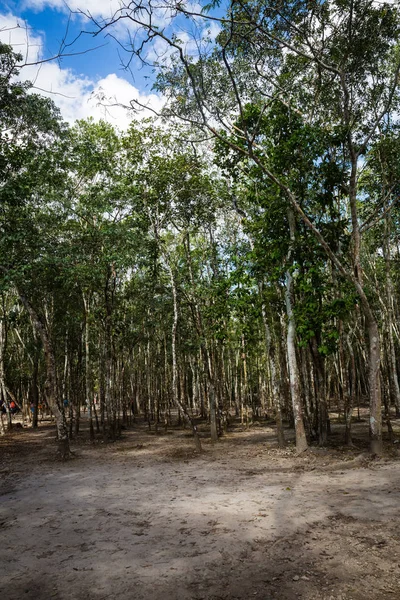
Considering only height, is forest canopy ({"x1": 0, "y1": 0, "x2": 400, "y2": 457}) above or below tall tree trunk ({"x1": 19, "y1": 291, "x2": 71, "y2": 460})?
above

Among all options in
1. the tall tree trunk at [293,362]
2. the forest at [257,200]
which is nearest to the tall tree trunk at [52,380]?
the forest at [257,200]

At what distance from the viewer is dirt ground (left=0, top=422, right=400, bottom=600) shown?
14.3 ft

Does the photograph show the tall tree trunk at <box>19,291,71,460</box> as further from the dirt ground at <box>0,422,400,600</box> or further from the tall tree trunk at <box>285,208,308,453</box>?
the tall tree trunk at <box>285,208,308,453</box>

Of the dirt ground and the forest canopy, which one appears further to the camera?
the forest canopy

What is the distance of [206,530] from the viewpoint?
6.01 m

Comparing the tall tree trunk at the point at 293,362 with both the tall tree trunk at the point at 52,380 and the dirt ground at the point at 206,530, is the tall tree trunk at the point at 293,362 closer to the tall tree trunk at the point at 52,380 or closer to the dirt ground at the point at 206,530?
the dirt ground at the point at 206,530

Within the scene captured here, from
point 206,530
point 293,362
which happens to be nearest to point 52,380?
point 293,362

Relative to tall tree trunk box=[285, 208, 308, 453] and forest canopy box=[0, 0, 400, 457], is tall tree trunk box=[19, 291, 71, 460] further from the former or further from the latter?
tall tree trunk box=[285, 208, 308, 453]

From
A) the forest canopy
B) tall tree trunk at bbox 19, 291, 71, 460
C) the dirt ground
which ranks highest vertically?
the forest canopy

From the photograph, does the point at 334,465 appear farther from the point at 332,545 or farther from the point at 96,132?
the point at 96,132

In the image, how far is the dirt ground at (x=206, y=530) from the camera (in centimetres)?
436

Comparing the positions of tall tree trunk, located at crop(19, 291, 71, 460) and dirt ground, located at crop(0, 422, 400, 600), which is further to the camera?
tall tree trunk, located at crop(19, 291, 71, 460)

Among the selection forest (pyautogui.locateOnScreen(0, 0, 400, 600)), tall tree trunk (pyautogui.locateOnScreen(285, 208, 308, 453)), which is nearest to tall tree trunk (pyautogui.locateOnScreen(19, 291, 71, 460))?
forest (pyautogui.locateOnScreen(0, 0, 400, 600))

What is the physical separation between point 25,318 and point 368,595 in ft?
73.6
